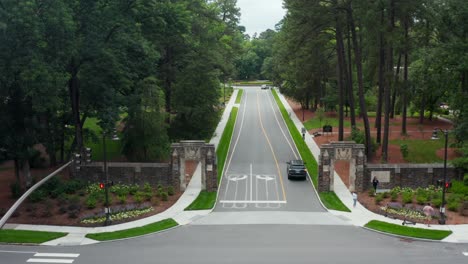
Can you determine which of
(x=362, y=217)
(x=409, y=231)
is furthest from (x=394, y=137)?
(x=409, y=231)

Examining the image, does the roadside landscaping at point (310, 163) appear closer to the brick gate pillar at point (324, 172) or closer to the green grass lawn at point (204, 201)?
the brick gate pillar at point (324, 172)

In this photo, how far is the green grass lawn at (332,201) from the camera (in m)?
32.8

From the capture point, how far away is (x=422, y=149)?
47.5 metres

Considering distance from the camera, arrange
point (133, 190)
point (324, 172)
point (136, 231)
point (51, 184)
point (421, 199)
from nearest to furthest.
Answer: point (136, 231) < point (421, 199) < point (51, 184) < point (133, 190) < point (324, 172)

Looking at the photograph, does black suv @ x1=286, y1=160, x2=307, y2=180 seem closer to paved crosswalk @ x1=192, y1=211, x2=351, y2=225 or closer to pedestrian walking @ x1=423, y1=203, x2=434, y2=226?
paved crosswalk @ x1=192, y1=211, x2=351, y2=225

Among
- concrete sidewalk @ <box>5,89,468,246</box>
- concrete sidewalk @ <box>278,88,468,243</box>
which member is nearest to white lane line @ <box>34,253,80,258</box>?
concrete sidewalk @ <box>5,89,468,246</box>

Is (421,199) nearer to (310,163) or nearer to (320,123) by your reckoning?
(310,163)

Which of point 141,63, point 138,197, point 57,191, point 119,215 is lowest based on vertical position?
point 119,215

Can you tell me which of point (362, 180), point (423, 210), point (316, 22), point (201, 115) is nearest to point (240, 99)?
point (201, 115)

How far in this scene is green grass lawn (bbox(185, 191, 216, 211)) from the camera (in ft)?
109

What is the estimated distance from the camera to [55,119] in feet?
139

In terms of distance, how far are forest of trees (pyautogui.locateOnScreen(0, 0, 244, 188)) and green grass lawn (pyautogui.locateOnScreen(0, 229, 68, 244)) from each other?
7.52 m

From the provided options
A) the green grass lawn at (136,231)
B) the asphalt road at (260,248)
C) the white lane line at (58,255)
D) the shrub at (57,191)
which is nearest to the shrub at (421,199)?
the asphalt road at (260,248)

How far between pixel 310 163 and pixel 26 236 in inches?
1026
